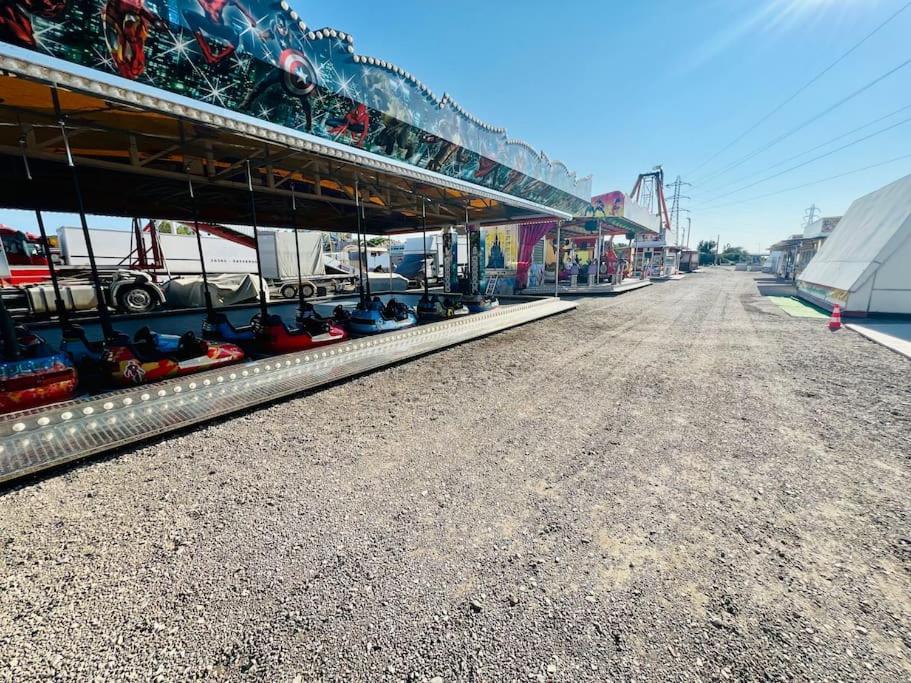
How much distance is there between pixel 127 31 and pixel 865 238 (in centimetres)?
2133

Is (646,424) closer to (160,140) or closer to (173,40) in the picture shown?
(160,140)

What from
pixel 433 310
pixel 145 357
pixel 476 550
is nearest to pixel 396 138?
pixel 433 310

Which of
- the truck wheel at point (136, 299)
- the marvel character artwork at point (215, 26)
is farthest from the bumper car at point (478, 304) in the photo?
the truck wheel at point (136, 299)

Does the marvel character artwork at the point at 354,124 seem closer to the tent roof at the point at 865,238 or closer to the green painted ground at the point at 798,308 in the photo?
the green painted ground at the point at 798,308

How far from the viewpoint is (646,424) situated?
4.00 meters

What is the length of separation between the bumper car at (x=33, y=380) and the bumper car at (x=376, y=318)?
4.75 meters

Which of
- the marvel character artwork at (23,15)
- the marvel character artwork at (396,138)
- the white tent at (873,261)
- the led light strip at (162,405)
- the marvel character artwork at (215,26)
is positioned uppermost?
the marvel character artwork at (215,26)

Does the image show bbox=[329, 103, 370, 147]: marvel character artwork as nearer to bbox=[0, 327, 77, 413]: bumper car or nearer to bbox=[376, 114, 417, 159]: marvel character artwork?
bbox=[376, 114, 417, 159]: marvel character artwork

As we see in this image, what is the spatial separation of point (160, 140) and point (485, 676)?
29.0ft

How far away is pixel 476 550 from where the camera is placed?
2.22m

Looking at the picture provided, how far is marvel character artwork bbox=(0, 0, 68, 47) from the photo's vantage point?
16.2 feet

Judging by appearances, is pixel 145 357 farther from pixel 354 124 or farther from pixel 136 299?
pixel 136 299

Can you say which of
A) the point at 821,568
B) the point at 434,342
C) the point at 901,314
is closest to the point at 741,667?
the point at 821,568

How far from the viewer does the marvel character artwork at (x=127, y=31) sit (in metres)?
5.46
